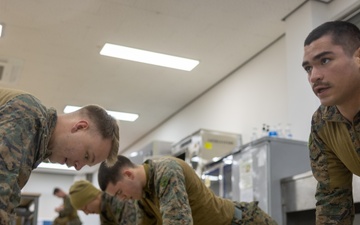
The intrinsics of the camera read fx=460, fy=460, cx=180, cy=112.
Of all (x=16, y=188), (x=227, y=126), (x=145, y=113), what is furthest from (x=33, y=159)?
(x=145, y=113)

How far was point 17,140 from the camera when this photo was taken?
1.32 meters

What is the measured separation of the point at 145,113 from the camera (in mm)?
6816

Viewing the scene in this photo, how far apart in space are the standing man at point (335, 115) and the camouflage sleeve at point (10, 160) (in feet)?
→ 3.12

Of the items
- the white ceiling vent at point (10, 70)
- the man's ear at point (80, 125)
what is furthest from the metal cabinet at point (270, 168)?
the white ceiling vent at point (10, 70)

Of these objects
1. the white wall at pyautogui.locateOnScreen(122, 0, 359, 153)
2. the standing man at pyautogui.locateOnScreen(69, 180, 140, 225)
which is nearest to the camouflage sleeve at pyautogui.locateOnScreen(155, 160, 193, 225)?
the standing man at pyautogui.locateOnScreen(69, 180, 140, 225)

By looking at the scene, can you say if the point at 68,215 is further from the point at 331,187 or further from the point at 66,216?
the point at 331,187

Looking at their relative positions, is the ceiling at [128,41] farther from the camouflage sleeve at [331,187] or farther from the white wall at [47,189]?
the white wall at [47,189]

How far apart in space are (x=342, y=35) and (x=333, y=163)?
514 mm

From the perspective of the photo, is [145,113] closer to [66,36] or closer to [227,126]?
[227,126]

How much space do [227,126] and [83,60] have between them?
5.78 ft

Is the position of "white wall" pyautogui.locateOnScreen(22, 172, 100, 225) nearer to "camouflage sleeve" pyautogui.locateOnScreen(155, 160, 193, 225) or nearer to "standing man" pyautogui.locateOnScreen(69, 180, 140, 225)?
"standing man" pyautogui.locateOnScreen(69, 180, 140, 225)

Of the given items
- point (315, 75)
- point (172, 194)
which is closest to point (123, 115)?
point (172, 194)

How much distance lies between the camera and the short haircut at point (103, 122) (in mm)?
1604

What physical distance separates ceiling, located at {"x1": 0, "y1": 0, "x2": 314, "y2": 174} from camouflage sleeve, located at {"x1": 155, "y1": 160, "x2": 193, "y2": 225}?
2093mm
